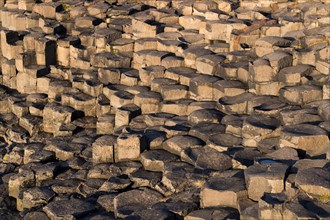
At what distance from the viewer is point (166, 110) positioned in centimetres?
1476

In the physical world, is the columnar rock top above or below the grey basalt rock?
above

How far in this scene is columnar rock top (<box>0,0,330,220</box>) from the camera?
11.2 metres

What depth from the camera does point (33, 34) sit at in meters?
18.6

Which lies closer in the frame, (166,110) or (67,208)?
(67,208)

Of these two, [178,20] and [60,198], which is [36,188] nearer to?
[60,198]

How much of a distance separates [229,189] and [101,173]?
125 inches

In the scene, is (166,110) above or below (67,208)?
above

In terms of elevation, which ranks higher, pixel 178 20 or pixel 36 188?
pixel 178 20

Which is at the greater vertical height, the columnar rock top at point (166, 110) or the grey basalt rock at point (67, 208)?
the columnar rock top at point (166, 110)

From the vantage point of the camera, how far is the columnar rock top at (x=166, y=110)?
11.2 m

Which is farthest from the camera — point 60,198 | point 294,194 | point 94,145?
point 94,145

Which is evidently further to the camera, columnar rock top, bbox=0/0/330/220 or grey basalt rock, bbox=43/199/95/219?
grey basalt rock, bbox=43/199/95/219

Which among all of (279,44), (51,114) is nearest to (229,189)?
(279,44)

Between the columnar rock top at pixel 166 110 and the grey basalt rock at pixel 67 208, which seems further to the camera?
the grey basalt rock at pixel 67 208
